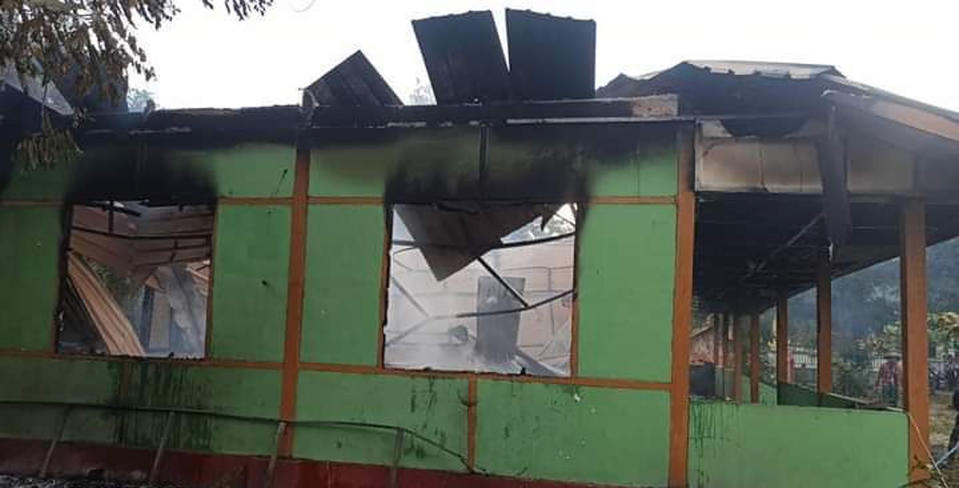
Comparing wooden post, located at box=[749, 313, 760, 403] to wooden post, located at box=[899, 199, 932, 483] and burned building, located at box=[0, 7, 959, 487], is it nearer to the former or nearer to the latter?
burned building, located at box=[0, 7, 959, 487]

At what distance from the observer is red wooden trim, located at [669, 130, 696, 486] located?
5172 mm

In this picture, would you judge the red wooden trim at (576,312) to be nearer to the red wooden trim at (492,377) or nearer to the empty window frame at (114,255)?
the red wooden trim at (492,377)

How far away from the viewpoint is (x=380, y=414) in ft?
18.6

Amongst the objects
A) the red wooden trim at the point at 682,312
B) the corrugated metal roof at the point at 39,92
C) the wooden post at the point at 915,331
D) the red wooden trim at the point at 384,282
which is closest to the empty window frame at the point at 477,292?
the red wooden trim at the point at 384,282

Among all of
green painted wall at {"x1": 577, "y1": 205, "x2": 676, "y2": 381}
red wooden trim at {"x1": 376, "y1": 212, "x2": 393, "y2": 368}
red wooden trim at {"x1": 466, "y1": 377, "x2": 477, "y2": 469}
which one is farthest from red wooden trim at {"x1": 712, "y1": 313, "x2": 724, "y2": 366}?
red wooden trim at {"x1": 376, "y1": 212, "x2": 393, "y2": 368}

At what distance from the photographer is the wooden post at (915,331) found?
4.90 m

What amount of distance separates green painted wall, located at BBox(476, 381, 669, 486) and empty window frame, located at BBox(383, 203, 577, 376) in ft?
4.72

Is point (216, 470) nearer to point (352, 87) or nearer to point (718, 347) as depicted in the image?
point (352, 87)

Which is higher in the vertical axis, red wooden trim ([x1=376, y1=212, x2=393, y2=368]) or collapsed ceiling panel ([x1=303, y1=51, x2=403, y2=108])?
collapsed ceiling panel ([x1=303, y1=51, x2=403, y2=108])

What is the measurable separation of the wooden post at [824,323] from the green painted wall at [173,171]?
5.47 metres

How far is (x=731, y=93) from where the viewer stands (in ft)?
17.3

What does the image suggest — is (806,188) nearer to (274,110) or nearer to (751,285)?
(274,110)

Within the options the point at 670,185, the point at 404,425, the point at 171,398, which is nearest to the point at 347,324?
the point at 404,425

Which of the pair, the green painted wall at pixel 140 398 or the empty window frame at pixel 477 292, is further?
the empty window frame at pixel 477 292
